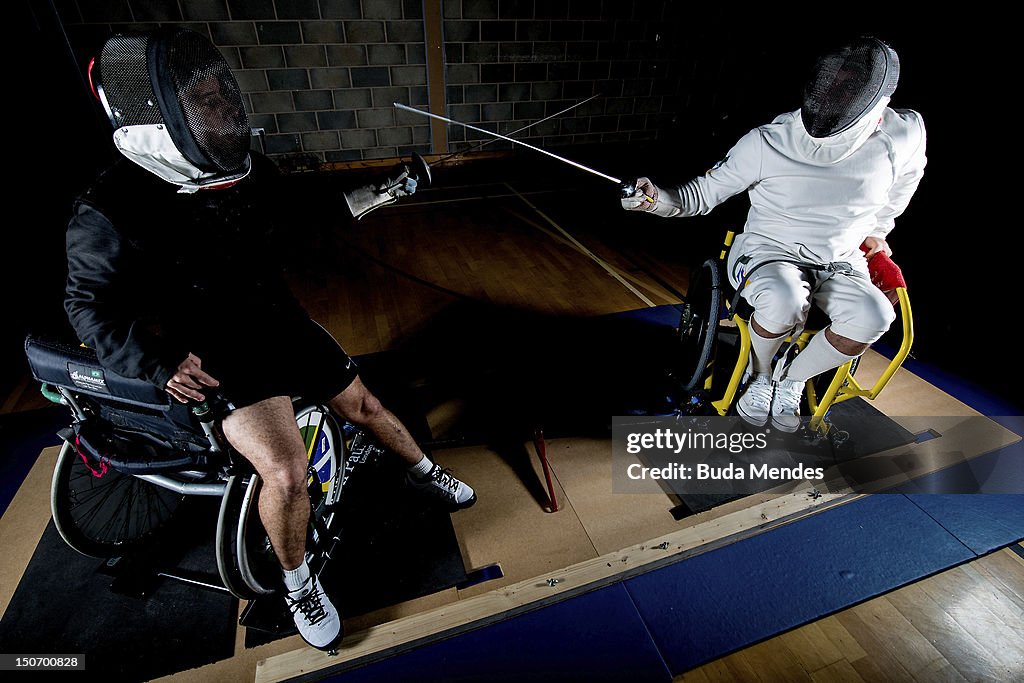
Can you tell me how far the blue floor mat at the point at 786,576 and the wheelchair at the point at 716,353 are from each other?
0.44m

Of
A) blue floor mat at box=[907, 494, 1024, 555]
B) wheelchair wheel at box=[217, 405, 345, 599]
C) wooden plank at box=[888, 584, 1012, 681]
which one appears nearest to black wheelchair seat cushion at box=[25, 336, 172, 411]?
wheelchair wheel at box=[217, 405, 345, 599]

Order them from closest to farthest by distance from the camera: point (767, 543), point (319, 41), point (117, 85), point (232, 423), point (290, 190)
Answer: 1. point (117, 85)
2. point (232, 423)
3. point (290, 190)
4. point (767, 543)
5. point (319, 41)

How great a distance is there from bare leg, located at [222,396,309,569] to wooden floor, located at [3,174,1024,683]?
409mm

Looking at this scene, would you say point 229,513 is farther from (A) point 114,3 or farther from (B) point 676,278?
(A) point 114,3

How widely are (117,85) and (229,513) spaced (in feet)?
3.73

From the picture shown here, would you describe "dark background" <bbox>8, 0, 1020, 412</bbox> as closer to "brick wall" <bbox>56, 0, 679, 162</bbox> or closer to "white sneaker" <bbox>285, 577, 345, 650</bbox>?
"brick wall" <bbox>56, 0, 679, 162</bbox>

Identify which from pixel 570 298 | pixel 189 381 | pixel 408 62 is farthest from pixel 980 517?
pixel 408 62

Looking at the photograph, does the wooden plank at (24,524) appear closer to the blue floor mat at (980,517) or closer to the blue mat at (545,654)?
the blue mat at (545,654)

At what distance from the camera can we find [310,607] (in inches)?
56.0

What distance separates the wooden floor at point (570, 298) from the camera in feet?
4.62

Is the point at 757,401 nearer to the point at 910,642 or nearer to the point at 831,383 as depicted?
the point at 831,383

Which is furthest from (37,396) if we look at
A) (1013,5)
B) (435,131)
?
(1013,5)

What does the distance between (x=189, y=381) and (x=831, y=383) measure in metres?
2.20

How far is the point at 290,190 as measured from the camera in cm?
159
